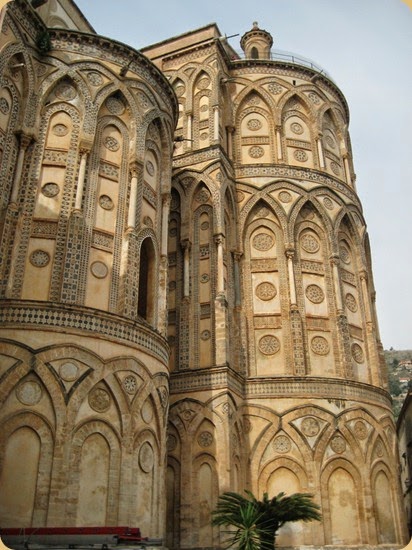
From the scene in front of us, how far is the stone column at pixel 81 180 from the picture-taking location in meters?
13.9

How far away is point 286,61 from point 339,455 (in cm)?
1481

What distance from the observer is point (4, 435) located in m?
11.0

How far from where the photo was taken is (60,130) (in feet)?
47.9

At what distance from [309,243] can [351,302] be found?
2.52 m

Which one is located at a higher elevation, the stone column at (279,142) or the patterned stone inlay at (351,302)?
the stone column at (279,142)

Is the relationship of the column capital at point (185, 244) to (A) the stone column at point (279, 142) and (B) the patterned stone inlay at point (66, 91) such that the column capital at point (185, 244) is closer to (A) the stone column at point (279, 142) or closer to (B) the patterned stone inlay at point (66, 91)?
(A) the stone column at point (279, 142)

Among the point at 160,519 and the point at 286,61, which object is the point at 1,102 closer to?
the point at 160,519

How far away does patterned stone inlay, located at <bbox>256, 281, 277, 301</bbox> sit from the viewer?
1989 centimetres

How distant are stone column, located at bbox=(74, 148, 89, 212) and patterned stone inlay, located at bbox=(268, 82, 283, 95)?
1087cm

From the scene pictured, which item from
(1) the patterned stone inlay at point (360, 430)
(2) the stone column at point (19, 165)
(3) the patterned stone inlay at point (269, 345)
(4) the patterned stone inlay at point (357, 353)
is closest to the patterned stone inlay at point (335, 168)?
(4) the patterned stone inlay at point (357, 353)

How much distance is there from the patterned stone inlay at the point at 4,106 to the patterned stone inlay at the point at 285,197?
1034 centimetres

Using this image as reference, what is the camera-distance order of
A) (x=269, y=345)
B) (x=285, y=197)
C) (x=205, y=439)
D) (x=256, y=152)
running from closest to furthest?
1. (x=205, y=439)
2. (x=269, y=345)
3. (x=285, y=197)
4. (x=256, y=152)

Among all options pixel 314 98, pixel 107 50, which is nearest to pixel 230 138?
pixel 314 98

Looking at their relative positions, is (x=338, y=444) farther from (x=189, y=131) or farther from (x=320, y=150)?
(x=189, y=131)
